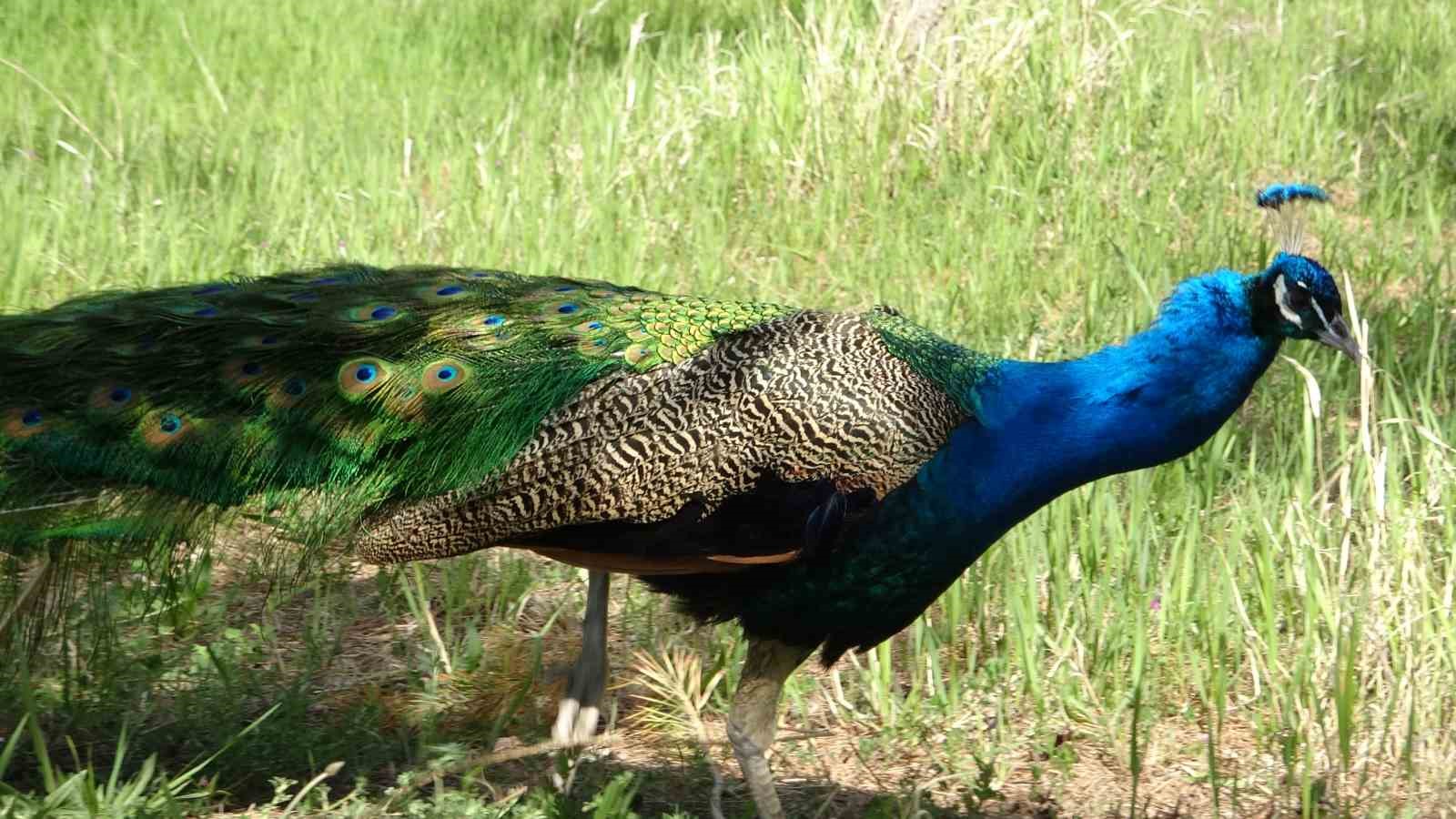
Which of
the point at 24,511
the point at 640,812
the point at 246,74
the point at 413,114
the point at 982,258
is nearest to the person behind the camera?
the point at 24,511

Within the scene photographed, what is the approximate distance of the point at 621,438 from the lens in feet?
10.5

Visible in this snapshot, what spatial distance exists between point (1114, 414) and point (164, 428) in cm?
191

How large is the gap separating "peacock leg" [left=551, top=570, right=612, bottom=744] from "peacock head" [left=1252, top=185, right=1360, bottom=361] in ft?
5.15

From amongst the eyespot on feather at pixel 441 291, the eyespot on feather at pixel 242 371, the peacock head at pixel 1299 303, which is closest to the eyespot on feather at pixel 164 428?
the eyespot on feather at pixel 242 371

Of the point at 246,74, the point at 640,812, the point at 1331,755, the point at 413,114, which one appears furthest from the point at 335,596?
the point at 246,74

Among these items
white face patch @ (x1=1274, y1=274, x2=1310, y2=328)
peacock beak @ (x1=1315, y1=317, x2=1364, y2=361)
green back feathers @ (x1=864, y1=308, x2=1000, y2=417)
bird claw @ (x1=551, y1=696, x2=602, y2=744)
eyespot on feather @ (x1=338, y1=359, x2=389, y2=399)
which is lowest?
bird claw @ (x1=551, y1=696, x2=602, y2=744)

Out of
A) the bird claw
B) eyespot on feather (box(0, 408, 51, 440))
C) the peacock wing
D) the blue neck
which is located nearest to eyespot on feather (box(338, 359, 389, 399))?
the peacock wing

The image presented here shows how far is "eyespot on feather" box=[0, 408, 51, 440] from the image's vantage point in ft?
10.2

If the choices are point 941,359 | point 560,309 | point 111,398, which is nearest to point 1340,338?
point 941,359

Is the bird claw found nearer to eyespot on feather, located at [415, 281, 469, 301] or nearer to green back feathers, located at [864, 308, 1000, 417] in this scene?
eyespot on feather, located at [415, 281, 469, 301]

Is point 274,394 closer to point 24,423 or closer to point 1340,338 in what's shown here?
point 24,423

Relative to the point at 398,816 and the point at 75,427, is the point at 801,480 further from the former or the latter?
the point at 75,427

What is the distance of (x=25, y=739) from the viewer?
12.0 feet

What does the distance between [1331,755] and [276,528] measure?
2.32 m
